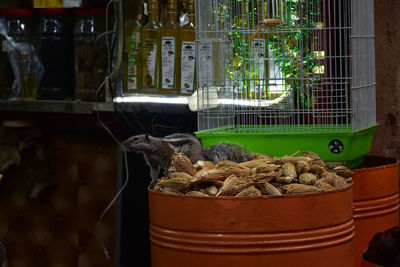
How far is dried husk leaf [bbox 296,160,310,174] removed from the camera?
4.63ft

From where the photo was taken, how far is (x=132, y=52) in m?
2.38

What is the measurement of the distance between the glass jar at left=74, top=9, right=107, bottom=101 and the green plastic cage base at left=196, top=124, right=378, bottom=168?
841mm

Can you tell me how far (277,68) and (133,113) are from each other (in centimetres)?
80

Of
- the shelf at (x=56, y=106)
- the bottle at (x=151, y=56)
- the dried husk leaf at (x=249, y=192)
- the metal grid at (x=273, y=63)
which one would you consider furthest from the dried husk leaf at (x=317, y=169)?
the shelf at (x=56, y=106)

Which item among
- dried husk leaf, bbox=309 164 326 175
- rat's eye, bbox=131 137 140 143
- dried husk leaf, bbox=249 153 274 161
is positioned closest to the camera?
dried husk leaf, bbox=309 164 326 175

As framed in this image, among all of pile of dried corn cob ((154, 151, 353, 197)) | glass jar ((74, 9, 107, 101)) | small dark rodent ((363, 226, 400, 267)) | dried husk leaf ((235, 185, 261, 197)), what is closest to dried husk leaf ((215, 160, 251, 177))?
pile of dried corn cob ((154, 151, 353, 197))

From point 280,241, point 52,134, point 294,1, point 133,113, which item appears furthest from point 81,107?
point 280,241

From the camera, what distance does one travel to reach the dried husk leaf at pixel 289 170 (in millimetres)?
1372

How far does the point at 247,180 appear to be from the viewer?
4.33ft

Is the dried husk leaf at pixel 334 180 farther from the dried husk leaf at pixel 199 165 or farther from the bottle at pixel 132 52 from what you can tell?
the bottle at pixel 132 52

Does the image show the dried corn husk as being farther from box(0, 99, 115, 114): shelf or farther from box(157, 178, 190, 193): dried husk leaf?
box(0, 99, 115, 114): shelf

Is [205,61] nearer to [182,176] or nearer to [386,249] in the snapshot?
[182,176]

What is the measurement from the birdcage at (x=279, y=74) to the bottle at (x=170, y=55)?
38 centimetres

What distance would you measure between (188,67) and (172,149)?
26.9 inches
